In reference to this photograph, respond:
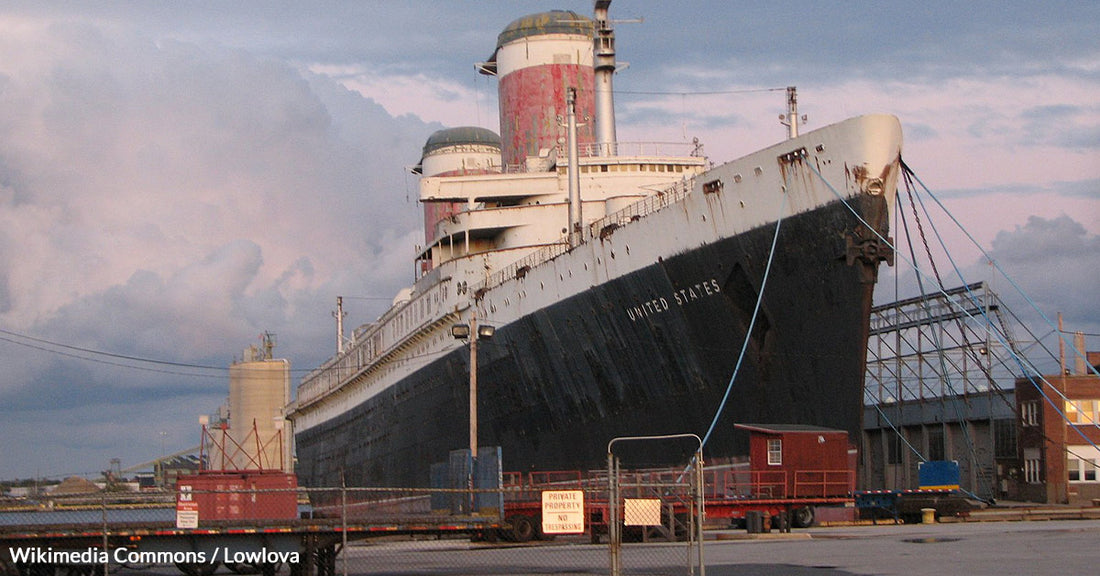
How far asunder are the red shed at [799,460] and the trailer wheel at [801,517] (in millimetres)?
299

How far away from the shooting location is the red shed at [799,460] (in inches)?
947

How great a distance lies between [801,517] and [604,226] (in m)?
9.41

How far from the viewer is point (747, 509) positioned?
24.0 metres

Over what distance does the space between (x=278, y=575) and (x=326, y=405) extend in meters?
47.9

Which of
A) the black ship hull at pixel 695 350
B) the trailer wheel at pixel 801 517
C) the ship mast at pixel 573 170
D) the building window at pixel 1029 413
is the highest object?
the ship mast at pixel 573 170

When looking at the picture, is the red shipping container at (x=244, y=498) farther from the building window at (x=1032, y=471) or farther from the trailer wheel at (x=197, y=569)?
the building window at (x=1032, y=471)

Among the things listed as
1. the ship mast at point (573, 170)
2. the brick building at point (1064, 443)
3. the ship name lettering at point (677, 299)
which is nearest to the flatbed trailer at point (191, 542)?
the ship name lettering at point (677, 299)

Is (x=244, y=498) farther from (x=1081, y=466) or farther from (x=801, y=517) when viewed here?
(x=1081, y=466)

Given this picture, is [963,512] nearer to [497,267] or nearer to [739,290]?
[739,290]

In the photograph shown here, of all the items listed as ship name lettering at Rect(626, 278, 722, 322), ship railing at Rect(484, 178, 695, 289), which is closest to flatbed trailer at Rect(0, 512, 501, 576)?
Result: ship name lettering at Rect(626, 278, 722, 322)

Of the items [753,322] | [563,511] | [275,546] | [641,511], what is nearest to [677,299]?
[753,322]

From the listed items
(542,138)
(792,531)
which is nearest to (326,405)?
(542,138)

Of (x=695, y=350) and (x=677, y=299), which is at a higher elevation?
(x=677, y=299)

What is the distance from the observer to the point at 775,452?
951 inches
